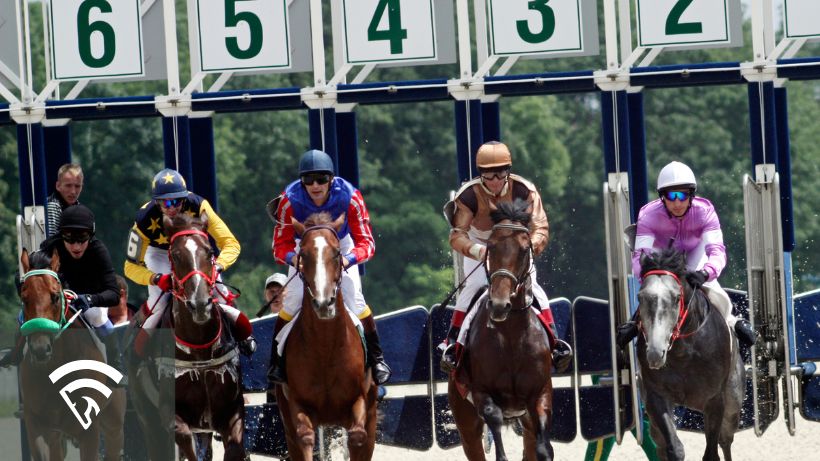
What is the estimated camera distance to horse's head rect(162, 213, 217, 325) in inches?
357

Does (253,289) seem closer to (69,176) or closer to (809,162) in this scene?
(809,162)

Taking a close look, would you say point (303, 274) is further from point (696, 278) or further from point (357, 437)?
point (696, 278)

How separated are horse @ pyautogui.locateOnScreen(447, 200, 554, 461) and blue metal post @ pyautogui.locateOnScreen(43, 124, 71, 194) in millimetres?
3763

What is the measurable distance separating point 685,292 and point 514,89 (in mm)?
2456

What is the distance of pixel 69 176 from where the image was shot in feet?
35.9

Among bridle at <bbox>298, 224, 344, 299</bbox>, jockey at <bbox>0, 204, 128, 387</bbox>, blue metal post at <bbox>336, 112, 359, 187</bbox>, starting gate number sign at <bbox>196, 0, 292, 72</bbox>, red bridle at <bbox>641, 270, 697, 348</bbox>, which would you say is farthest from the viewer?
blue metal post at <bbox>336, 112, 359, 187</bbox>

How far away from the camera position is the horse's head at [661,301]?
940 centimetres

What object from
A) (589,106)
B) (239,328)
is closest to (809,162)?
(589,106)

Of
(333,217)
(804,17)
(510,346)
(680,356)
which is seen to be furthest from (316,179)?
(804,17)

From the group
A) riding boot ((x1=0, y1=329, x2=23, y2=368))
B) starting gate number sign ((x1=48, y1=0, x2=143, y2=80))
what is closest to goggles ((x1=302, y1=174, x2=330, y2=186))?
riding boot ((x1=0, y1=329, x2=23, y2=368))

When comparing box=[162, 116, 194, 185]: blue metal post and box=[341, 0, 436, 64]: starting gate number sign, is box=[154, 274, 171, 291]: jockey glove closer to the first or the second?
box=[162, 116, 194, 185]: blue metal post

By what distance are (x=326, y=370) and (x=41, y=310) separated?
61.2 inches

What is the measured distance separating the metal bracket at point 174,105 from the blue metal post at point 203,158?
0.29 m

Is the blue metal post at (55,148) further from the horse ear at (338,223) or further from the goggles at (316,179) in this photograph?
the horse ear at (338,223)
